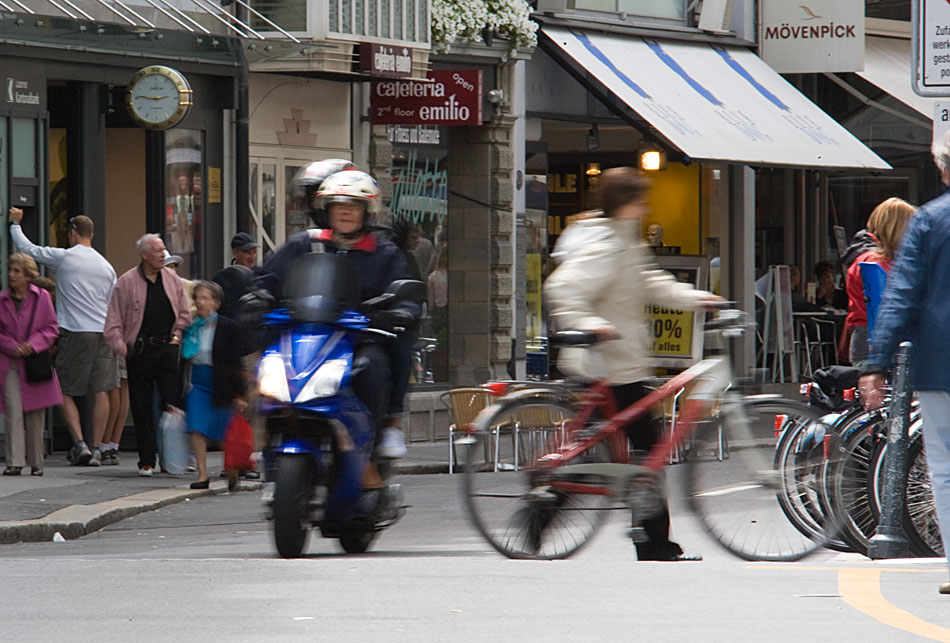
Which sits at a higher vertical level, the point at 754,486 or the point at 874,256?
the point at 874,256

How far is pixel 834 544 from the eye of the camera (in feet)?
29.7

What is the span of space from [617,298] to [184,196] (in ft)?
32.7

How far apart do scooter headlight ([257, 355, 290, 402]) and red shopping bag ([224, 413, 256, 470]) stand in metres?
4.25

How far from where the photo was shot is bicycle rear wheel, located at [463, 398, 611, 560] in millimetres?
8422

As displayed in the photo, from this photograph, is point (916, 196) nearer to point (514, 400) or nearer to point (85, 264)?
point (85, 264)

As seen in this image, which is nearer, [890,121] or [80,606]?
[80,606]

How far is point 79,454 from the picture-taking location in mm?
15203

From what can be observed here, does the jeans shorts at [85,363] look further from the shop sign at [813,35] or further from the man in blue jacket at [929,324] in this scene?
the shop sign at [813,35]

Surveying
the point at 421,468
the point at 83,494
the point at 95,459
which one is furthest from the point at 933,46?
the point at 95,459

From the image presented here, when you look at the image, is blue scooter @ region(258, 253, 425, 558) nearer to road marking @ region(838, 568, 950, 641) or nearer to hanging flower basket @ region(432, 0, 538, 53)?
road marking @ region(838, 568, 950, 641)

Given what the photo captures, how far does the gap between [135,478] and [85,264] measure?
6.28ft

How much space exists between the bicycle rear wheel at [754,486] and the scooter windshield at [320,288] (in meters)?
1.69

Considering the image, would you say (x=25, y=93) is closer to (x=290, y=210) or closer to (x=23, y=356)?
(x=23, y=356)

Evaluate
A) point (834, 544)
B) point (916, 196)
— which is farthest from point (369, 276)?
point (916, 196)
